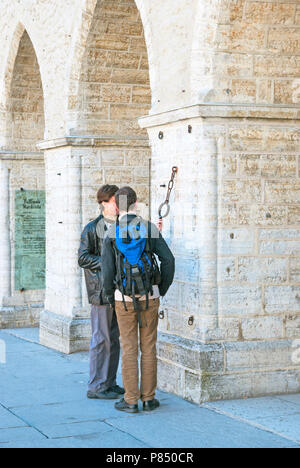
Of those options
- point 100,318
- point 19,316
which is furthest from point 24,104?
point 100,318

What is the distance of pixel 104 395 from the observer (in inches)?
267

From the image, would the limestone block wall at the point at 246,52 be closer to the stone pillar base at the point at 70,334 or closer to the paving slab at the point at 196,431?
the paving slab at the point at 196,431

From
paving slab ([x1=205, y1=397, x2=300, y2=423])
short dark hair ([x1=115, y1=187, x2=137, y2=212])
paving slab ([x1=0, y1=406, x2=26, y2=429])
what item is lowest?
paving slab ([x1=0, y1=406, x2=26, y2=429])

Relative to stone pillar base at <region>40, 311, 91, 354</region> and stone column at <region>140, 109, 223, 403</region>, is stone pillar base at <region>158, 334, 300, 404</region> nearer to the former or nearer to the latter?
stone column at <region>140, 109, 223, 403</region>

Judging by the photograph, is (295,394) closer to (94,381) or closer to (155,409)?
(155,409)

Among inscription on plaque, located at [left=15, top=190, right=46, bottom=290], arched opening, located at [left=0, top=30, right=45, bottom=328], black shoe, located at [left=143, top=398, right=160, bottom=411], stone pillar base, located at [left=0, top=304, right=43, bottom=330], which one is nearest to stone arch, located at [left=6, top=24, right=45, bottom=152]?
arched opening, located at [left=0, top=30, right=45, bottom=328]

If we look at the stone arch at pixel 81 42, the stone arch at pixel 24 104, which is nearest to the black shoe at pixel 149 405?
the stone arch at pixel 81 42

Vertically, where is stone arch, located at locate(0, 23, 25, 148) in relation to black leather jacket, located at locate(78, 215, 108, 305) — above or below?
above

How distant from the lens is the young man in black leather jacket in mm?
6809

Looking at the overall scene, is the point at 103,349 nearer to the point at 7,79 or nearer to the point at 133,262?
the point at 133,262

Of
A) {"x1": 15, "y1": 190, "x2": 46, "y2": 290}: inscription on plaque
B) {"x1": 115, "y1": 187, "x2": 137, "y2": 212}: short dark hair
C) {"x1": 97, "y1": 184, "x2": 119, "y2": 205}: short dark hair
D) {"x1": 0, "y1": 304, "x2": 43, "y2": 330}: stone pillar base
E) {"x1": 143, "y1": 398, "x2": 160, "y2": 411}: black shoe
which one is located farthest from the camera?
{"x1": 15, "y1": 190, "x2": 46, "y2": 290}: inscription on plaque

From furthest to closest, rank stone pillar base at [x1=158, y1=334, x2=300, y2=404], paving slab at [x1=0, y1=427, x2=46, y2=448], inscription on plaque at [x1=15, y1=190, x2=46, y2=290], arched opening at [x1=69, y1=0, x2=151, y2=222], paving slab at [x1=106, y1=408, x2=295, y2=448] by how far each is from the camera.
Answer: inscription on plaque at [x1=15, y1=190, x2=46, y2=290], arched opening at [x1=69, y1=0, x2=151, y2=222], stone pillar base at [x1=158, y1=334, x2=300, y2=404], paving slab at [x1=0, y1=427, x2=46, y2=448], paving slab at [x1=106, y1=408, x2=295, y2=448]

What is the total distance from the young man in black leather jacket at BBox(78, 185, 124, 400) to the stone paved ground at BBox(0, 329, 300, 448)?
21cm

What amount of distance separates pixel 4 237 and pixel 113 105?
3.19 m
